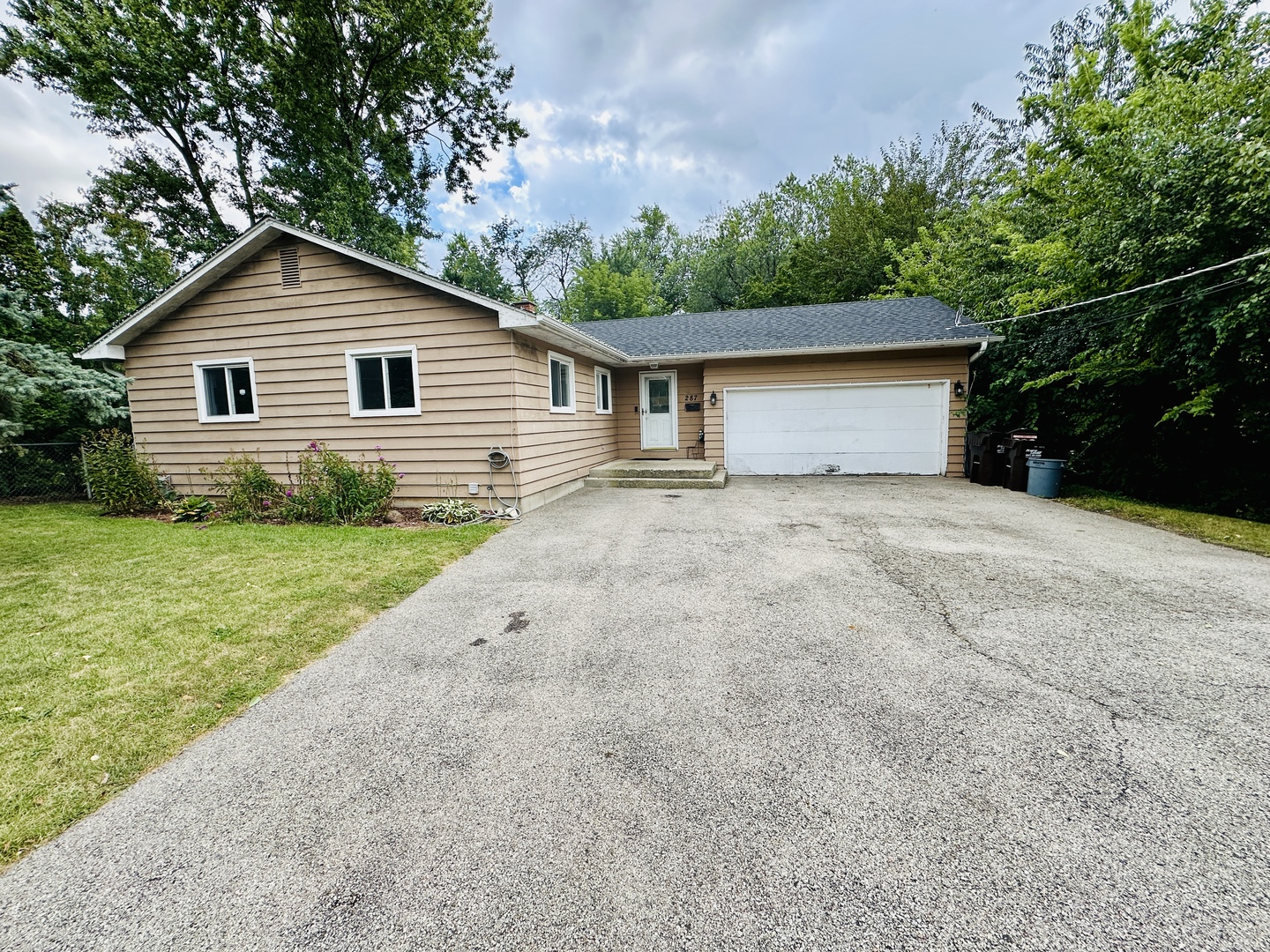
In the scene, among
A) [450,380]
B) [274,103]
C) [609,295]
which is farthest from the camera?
[609,295]

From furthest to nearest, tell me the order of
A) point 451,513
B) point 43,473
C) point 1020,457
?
point 43,473, point 1020,457, point 451,513

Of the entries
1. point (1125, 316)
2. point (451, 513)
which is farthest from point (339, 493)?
point (1125, 316)

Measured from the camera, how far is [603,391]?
11.4 metres

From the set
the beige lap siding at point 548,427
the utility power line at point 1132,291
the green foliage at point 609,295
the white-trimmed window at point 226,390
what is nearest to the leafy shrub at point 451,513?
the beige lap siding at point 548,427

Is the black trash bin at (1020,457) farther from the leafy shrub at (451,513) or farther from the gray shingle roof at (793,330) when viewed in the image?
the leafy shrub at (451,513)

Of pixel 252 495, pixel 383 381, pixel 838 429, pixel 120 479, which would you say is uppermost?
pixel 383 381

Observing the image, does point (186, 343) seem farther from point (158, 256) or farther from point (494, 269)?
point (494, 269)

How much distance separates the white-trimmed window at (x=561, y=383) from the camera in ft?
28.1

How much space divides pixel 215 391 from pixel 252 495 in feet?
7.57

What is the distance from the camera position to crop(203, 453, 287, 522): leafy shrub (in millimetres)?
7391

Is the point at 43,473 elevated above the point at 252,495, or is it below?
above

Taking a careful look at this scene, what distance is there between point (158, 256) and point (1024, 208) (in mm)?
23830

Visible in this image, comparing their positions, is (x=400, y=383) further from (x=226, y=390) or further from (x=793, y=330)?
(x=793, y=330)

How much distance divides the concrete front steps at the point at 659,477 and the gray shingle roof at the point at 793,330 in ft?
8.64
